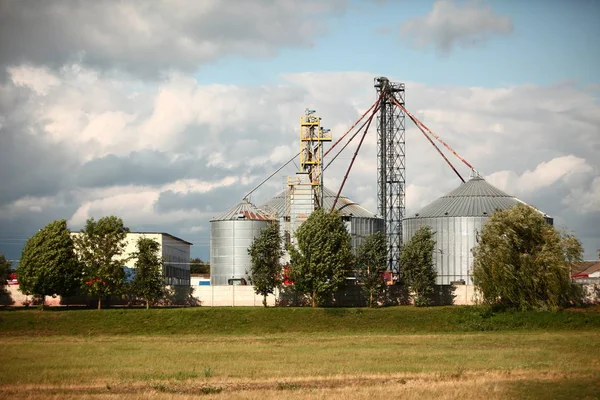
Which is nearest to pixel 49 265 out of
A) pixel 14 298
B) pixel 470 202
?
pixel 14 298

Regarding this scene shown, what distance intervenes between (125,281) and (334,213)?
26571 millimetres

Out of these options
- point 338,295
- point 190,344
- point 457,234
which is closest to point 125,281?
point 338,295

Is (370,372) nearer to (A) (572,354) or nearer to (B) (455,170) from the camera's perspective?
(A) (572,354)

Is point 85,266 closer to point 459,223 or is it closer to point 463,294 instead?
point 463,294

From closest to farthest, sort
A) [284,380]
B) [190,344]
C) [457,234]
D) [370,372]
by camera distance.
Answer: [284,380], [370,372], [190,344], [457,234]

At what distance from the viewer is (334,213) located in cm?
10100

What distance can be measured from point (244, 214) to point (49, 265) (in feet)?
94.7

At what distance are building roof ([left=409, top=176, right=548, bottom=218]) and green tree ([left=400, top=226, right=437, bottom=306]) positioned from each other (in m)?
14.6

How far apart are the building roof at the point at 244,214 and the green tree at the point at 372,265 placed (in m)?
18.0

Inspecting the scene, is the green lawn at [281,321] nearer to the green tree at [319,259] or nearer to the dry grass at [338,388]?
the green tree at [319,259]

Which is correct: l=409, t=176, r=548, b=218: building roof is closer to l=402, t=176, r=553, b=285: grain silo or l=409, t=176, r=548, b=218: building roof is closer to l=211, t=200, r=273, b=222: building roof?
l=402, t=176, r=553, b=285: grain silo

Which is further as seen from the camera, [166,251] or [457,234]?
[166,251]

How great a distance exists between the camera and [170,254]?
128375 millimetres

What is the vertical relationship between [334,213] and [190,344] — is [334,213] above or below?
above
